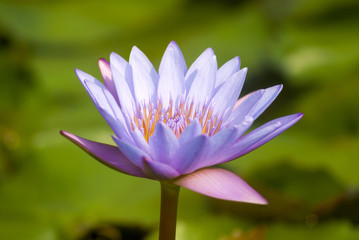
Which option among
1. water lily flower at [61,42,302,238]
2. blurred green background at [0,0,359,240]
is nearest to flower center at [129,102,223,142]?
water lily flower at [61,42,302,238]

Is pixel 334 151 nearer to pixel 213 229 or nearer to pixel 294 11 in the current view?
pixel 213 229

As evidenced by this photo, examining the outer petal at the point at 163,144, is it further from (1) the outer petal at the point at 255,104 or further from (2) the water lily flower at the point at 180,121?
(1) the outer petal at the point at 255,104

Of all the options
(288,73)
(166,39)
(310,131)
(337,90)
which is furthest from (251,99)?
(166,39)

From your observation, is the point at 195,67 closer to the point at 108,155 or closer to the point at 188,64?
the point at 108,155

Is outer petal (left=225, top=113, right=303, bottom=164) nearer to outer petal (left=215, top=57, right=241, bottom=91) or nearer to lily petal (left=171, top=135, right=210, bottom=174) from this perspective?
lily petal (left=171, top=135, right=210, bottom=174)

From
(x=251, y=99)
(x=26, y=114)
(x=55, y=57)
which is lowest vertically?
(x=26, y=114)

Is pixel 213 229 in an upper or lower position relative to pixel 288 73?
lower
